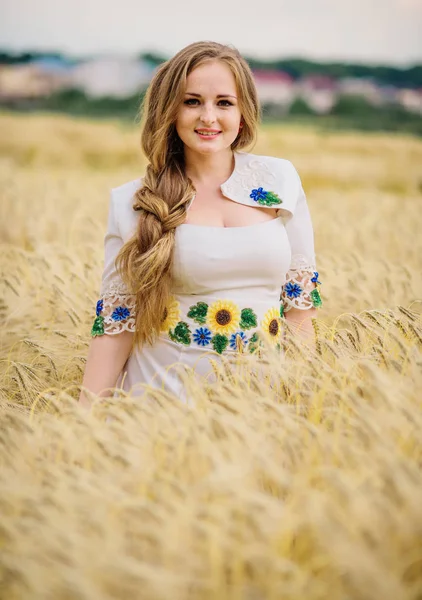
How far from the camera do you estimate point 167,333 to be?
2377mm

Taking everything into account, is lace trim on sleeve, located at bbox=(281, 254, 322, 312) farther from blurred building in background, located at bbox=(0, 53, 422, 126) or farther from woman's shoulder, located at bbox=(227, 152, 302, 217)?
blurred building in background, located at bbox=(0, 53, 422, 126)

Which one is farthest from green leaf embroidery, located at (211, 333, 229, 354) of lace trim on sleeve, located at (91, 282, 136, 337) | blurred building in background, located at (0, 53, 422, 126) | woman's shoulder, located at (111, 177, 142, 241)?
blurred building in background, located at (0, 53, 422, 126)

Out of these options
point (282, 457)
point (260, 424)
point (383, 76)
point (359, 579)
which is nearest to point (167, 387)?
point (260, 424)

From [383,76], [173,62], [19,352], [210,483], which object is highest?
[383,76]

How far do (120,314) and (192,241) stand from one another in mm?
327

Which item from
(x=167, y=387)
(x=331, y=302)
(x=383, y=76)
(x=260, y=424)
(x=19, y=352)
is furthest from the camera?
(x=383, y=76)

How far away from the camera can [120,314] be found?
238 cm

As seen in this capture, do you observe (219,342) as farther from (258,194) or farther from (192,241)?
(258,194)

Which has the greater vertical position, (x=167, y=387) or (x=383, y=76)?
(x=383, y=76)

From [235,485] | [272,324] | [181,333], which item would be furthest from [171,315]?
[235,485]

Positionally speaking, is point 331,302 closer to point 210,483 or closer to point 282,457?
point 282,457

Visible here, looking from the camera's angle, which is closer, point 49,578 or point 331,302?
point 49,578

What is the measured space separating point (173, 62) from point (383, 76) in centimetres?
963

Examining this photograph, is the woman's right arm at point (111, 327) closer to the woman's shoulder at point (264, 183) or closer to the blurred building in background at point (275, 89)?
the woman's shoulder at point (264, 183)
